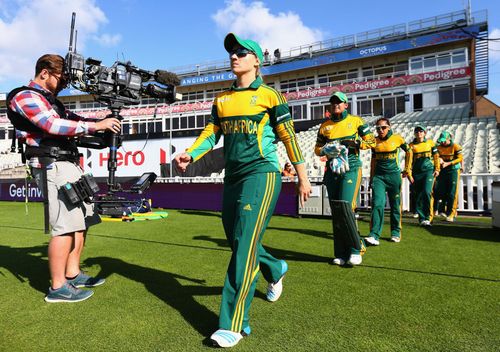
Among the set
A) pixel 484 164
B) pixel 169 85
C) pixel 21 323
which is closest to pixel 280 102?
pixel 169 85

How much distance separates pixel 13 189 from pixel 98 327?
1570 cm

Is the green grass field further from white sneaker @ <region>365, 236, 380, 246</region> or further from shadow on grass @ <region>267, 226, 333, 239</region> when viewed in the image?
shadow on grass @ <region>267, 226, 333, 239</region>

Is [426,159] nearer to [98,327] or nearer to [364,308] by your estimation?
[364,308]

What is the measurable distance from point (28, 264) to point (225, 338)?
3334 mm

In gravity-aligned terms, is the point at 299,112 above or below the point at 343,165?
above

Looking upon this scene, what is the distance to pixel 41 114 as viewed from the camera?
2.84m

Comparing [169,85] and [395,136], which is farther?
[395,136]

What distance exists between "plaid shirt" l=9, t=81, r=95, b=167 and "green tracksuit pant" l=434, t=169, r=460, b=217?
8294 millimetres

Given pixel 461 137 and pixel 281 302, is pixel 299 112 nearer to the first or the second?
pixel 461 137

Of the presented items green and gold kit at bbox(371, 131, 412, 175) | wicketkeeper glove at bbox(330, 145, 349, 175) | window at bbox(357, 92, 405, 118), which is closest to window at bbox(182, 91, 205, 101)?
window at bbox(357, 92, 405, 118)

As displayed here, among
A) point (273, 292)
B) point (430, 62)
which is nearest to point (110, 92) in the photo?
point (273, 292)

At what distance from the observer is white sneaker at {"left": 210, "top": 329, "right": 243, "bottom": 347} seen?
6.81ft

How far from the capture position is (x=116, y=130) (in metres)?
3.15

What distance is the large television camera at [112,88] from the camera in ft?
10.3
